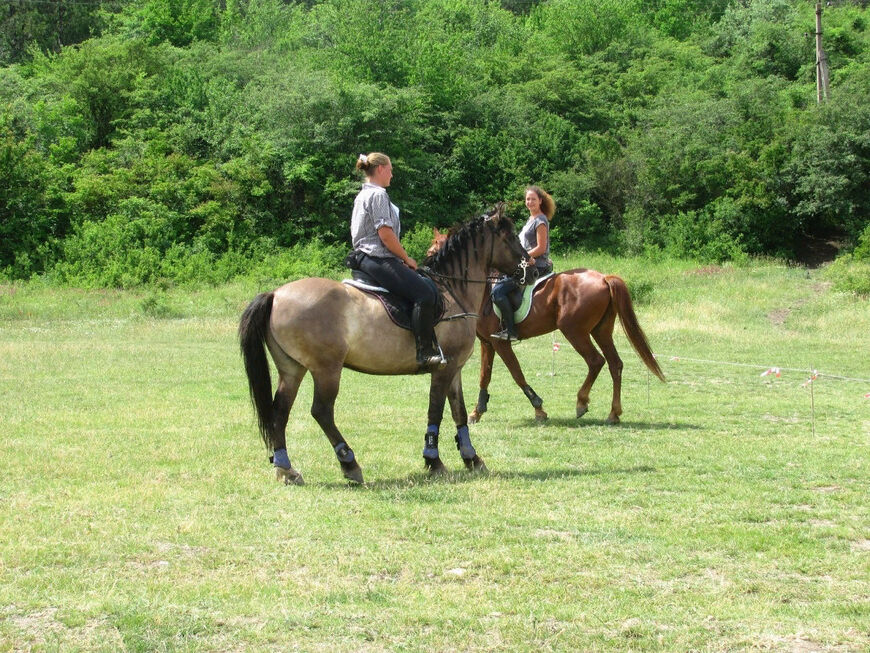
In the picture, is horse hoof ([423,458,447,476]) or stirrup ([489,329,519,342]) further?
stirrup ([489,329,519,342])

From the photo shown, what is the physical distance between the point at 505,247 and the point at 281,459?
3.36 metres

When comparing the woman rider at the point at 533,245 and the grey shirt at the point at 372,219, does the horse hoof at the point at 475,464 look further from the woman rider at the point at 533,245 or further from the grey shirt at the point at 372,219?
the woman rider at the point at 533,245

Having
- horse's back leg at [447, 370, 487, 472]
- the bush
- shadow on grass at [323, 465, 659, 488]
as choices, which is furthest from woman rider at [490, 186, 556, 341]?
the bush

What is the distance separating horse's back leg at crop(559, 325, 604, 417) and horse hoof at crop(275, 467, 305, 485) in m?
5.29

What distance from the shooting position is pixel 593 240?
5009 cm

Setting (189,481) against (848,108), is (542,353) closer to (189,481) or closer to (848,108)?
(189,481)

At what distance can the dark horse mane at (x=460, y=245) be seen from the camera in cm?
995

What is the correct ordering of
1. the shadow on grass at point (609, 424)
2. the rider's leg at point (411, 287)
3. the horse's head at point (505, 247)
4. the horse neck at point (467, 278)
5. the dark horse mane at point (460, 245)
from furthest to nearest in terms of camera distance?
1. the shadow on grass at point (609, 424)
2. the horse's head at point (505, 247)
3. the dark horse mane at point (460, 245)
4. the horse neck at point (467, 278)
5. the rider's leg at point (411, 287)

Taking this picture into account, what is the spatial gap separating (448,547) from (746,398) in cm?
965

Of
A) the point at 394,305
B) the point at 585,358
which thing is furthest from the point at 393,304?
the point at 585,358

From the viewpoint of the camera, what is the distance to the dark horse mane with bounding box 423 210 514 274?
32.7 feet

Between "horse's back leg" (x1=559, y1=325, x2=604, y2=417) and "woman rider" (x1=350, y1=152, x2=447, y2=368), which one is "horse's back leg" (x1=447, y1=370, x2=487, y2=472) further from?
"horse's back leg" (x1=559, y1=325, x2=604, y2=417)

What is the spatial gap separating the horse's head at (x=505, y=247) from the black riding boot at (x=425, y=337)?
1475 mm

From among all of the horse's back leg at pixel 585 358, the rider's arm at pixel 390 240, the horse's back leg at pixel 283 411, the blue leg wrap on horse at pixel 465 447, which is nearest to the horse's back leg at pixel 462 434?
the blue leg wrap on horse at pixel 465 447
